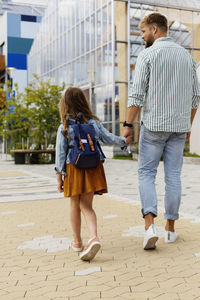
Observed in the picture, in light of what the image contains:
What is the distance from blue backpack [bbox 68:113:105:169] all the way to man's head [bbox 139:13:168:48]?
1.11 meters

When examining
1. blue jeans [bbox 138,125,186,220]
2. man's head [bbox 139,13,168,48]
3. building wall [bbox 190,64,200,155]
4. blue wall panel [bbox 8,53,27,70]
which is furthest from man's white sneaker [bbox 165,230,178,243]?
blue wall panel [bbox 8,53,27,70]

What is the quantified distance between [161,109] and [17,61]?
39.0 metres

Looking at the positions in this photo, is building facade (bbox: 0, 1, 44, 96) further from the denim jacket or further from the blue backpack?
the blue backpack

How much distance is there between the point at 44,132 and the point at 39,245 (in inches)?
666

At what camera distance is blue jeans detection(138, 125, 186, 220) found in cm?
382

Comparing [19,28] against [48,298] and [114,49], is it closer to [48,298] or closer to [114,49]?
[114,49]

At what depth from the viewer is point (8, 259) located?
360 cm

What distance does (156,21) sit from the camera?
392 cm

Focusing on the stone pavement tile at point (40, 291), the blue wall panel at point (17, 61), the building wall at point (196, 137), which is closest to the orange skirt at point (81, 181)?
the stone pavement tile at point (40, 291)

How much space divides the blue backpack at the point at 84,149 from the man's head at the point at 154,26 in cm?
111

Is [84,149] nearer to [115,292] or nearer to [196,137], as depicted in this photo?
[115,292]

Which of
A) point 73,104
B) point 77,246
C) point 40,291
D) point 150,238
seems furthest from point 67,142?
point 40,291

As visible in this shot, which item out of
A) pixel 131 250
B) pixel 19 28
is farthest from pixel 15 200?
pixel 19 28

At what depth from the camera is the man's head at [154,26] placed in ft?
12.8
